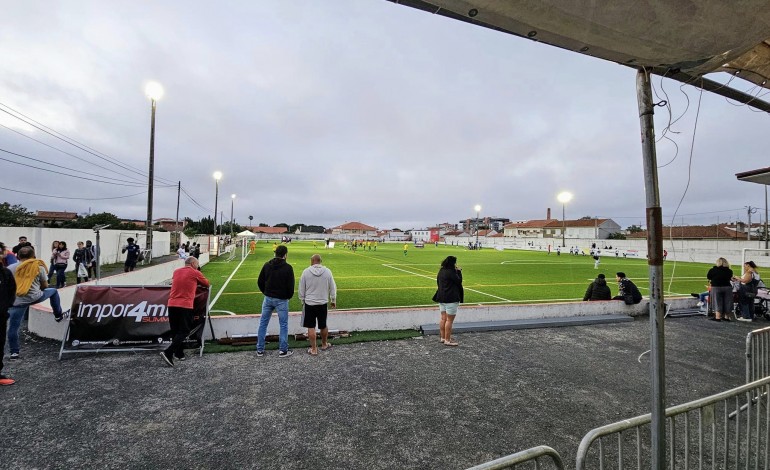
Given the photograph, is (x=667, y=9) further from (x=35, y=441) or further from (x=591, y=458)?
(x=35, y=441)

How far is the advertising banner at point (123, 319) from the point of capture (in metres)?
6.31

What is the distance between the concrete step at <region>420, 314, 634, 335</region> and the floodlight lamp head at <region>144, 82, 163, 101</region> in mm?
16139

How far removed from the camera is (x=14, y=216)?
119 feet

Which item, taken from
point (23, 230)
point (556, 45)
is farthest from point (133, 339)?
point (23, 230)

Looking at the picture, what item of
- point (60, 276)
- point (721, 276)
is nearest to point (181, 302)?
point (60, 276)

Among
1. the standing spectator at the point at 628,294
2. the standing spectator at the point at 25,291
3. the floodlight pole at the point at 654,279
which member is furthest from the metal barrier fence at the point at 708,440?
the standing spectator at the point at 25,291

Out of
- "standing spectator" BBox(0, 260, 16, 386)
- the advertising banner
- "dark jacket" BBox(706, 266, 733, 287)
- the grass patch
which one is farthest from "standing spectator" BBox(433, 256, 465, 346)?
"dark jacket" BBox(706, 266, 733, 287)

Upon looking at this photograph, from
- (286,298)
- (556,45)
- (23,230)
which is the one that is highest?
(556,45)

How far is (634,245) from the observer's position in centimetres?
4456

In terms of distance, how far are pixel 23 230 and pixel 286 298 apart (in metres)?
17.0

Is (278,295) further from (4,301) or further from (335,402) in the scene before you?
(4,301)

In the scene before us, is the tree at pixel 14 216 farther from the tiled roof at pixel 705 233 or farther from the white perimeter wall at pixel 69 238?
the tiled roof at pixel 705 233

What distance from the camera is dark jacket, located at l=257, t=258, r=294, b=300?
6.34 metres

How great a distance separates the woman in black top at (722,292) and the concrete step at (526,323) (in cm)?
237
